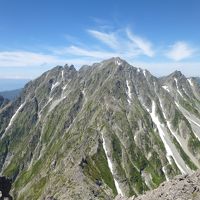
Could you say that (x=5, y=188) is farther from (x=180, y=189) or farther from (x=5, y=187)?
(x=180, y=189)

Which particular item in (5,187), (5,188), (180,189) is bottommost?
(5,188)

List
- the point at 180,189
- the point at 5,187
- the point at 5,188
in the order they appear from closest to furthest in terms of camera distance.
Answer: the point at 180,189 < the point at 5,188 < the point at 5,187

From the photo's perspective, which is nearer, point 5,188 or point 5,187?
point 5,188

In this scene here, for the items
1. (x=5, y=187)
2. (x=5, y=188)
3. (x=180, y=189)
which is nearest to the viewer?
(x=180, y=189)

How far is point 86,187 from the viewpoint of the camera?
182 meters

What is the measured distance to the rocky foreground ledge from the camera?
59438 millimetres

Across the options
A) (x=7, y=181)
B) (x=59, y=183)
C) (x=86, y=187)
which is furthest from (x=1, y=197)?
(x=59, y=183)

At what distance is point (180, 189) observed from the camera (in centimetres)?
6103

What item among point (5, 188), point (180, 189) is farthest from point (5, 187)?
point (180, 189)

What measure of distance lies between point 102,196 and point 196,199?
118m

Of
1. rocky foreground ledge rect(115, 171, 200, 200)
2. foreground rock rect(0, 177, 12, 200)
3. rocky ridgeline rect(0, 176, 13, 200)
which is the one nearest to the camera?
rocky foreground ledge rect(115, 171, 200, 200)

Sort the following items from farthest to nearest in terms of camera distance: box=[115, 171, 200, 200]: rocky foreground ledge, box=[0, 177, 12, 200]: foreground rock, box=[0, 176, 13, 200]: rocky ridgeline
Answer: box=[0, 177, 12, 200]: foreground rock → box=[0, 176, 13, 200]: rocky ridgeline → box=[115, 171, 200, 200]: rocky foreground ledge

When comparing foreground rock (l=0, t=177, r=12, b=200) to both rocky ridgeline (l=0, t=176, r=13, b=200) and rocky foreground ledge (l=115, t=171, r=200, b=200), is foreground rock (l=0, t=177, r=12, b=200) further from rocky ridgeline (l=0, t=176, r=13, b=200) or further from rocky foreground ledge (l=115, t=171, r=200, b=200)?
rocky foreground ledge (l=115, t=171, r=200, b=200)

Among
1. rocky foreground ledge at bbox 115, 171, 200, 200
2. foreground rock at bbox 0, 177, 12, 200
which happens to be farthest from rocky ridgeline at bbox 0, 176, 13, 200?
rocky foreground ledge at bbox 115, 171, 200, 200
